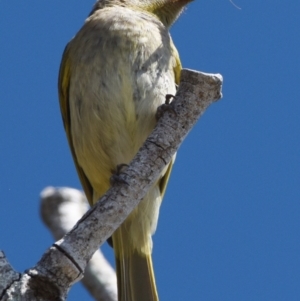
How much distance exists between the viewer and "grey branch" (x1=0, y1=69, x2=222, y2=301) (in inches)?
107

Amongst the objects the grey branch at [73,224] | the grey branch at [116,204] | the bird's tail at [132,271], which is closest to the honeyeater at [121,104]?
the bird's tail at [132,271]

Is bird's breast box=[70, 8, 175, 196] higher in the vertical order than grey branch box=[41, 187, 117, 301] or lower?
higher

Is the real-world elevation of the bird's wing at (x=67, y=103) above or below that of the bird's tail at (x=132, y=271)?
above

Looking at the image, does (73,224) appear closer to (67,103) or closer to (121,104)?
(121,104)

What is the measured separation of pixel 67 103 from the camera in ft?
18.3

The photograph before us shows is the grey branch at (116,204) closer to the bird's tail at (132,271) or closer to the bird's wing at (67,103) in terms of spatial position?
the bird's tail at (132,271)

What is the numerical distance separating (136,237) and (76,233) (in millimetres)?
2342

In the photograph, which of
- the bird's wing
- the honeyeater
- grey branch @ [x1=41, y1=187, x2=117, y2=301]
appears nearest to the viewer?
grey branch @ [x1=41, y1=187, x2=117, y2=301]

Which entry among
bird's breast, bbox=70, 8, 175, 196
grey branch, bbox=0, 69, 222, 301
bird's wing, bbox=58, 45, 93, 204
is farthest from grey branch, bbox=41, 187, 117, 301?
grey branch, bbox=0, 69, 222, 301

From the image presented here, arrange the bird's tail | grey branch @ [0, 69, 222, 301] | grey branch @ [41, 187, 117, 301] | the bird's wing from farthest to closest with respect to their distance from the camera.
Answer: the bird's wing → the bird's tail → grey branch @ [41, 187, 117, 301] → grey branch @ [0, 69, 222, 301]

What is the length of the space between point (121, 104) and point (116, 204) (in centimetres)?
186

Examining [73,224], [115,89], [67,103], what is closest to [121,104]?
[115,89]

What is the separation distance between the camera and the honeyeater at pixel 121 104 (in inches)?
194

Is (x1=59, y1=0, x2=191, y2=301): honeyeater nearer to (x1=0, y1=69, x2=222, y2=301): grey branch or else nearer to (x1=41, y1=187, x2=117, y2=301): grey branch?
(x1=41, y1=187, x2=117, y2=301): grey branch
